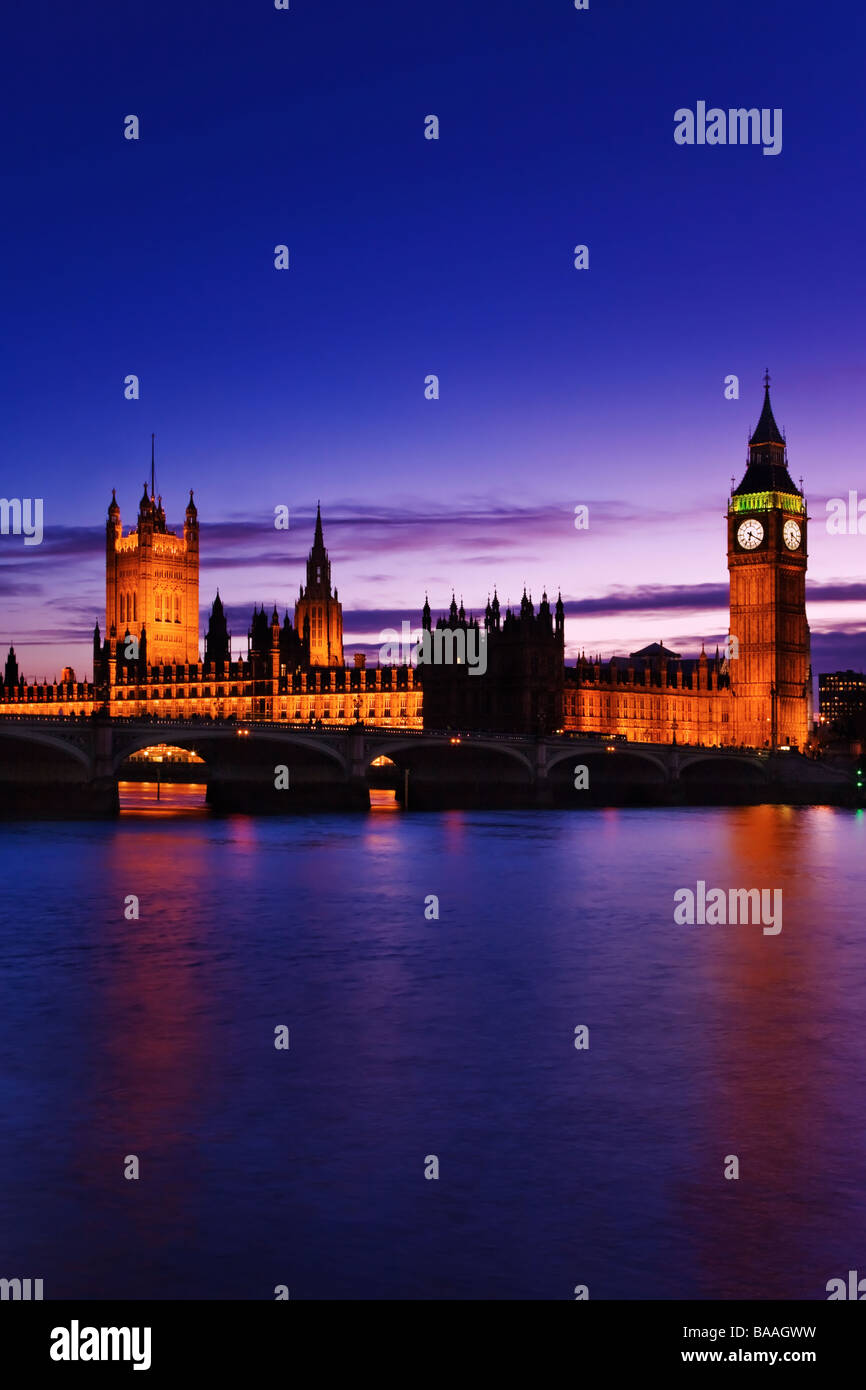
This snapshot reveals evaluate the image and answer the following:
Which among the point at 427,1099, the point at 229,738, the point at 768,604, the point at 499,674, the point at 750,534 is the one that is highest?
the point at 750,534

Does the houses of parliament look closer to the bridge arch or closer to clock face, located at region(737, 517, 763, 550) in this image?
clock face, located at region(737, 517, 763, 550)

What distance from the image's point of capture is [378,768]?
338 ft

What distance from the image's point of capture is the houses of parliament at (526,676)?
4879 inches

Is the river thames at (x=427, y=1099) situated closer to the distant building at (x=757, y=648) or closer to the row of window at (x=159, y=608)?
the distant building at (x=757, y=648)

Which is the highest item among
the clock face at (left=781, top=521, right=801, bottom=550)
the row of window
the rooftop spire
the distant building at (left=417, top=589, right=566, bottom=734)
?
the rooftop spire

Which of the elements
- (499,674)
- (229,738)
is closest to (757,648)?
(499,674)

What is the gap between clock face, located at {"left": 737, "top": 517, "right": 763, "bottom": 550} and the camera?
501ft

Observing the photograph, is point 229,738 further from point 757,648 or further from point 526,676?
point 757,648

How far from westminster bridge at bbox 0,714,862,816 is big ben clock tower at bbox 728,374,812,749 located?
42.4 m

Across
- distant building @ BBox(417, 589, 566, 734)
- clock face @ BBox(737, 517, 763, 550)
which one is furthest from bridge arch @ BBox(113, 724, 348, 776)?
clock face @ BBox(737, 517, 763, 550)

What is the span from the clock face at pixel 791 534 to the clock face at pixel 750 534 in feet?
8.56

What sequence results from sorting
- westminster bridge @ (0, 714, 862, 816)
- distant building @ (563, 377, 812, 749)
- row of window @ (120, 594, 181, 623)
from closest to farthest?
westminster bridge @ (0, 714, 862, 816) < distant building @ (563, 377, 812, 749) < row of window @ (120, 594, 181, 623)

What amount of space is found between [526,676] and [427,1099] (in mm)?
106116
